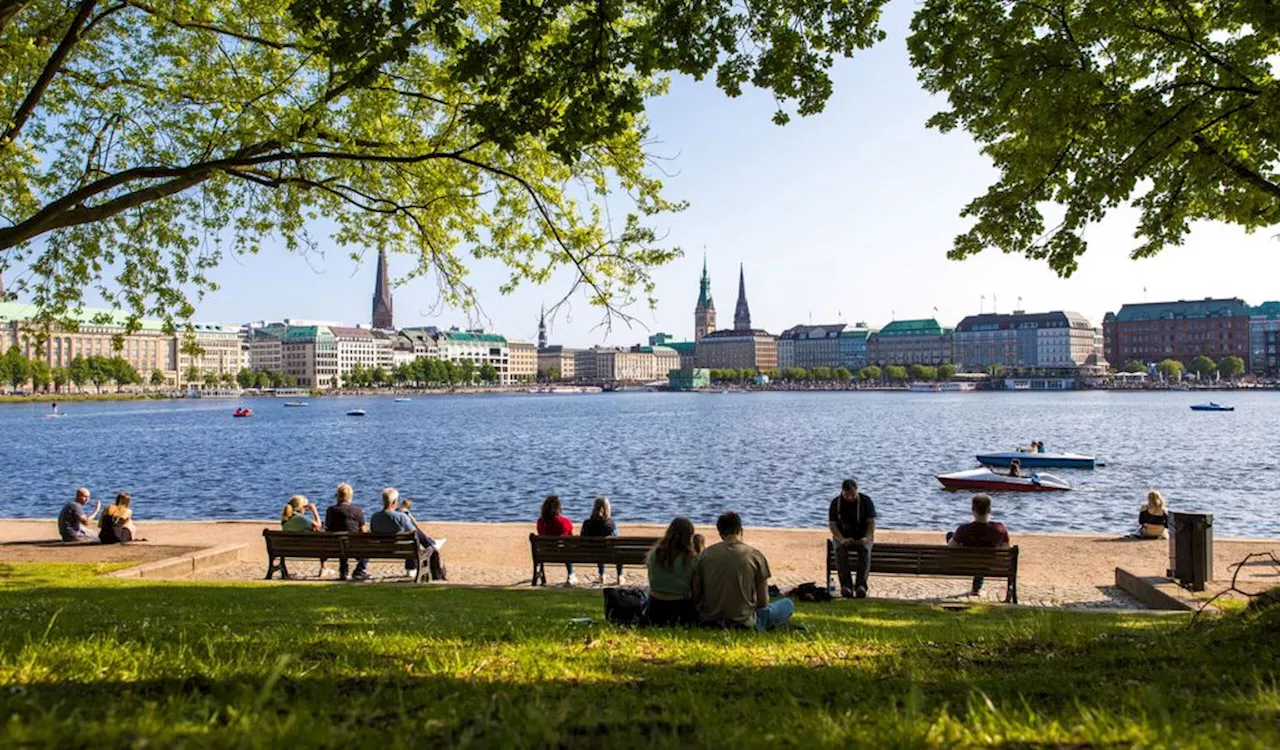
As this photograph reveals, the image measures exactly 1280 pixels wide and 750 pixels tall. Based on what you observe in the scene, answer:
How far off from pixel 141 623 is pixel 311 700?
4928 millimetres

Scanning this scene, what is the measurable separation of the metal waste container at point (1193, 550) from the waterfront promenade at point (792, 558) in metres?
0.77

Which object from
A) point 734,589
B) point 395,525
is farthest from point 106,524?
point 734,589

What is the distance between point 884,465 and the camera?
51531 mm

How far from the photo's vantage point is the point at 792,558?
1783 cm

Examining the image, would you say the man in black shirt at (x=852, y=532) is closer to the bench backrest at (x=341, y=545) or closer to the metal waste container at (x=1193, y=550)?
the metal waste container at (x=1193, y=550)

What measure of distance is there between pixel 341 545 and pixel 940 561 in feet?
30.8

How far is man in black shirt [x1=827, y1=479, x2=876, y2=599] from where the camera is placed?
1389 centimetres

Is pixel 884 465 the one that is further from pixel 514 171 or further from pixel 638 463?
pixel 514 171

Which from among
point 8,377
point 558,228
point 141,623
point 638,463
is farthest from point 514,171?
point 8,377

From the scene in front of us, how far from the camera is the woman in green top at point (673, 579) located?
9602 millimetres

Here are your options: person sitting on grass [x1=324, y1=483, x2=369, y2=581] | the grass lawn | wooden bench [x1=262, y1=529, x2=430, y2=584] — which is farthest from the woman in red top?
the grass lawn

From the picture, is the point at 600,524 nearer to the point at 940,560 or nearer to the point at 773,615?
the point at 940,560

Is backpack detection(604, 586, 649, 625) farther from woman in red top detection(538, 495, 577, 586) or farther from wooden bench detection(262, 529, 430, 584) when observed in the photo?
wooden bench detection(262, 529, 430, 584)

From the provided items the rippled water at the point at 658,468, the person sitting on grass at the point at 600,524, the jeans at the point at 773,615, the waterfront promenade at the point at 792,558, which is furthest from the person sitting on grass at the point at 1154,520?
the jeans at the point at 773,615
